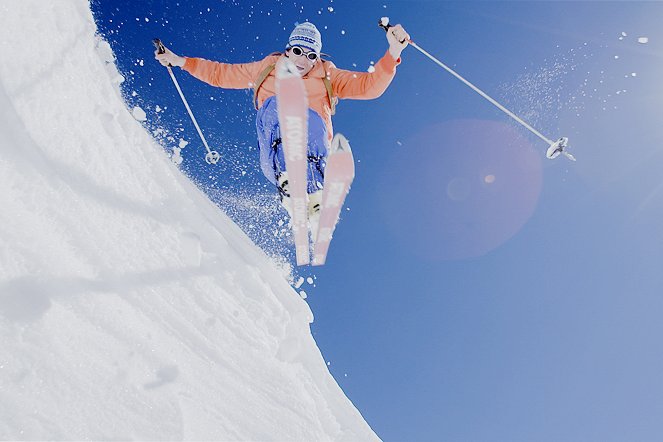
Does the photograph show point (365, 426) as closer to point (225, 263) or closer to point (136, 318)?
point (225, 263)

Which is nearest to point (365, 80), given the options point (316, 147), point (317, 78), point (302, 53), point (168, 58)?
point (317, 78)

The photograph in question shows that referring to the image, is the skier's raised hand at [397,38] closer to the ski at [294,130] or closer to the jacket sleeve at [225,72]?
the ski at [294,130]

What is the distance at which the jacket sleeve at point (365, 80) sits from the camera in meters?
5.23

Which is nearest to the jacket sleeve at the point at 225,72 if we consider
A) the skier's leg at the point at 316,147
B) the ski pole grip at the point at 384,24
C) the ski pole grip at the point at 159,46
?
the ski pole grip at the point at 159,46

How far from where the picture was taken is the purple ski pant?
201 inches

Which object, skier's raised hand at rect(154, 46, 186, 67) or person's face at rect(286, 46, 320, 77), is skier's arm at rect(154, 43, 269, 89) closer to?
skier's raised hand at rect(154, 46, 186, 67)

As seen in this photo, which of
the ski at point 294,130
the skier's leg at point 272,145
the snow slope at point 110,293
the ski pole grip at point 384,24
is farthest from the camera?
the skier's leg at point 272,145

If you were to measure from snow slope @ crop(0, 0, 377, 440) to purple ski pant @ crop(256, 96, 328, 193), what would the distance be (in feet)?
4.25

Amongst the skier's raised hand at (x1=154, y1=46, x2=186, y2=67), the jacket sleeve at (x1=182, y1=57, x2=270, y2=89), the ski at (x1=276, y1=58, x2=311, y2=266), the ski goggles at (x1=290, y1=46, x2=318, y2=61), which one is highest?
the ski goggles at (x1=290, y1=46, x2=318, y2=61)

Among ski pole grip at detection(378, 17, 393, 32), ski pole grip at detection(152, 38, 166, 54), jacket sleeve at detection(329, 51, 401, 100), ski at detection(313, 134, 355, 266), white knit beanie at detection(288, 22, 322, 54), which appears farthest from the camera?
ski pole grip at detection(152, 38, 166, 54)

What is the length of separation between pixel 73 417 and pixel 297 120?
309cm

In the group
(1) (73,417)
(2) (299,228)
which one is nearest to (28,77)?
(1) (73,417)

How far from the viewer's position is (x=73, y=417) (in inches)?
79.5

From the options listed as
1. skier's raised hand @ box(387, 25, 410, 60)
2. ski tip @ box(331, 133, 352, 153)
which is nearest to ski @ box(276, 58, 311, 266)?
ski tip @ box(331, 133, 352, 153)
